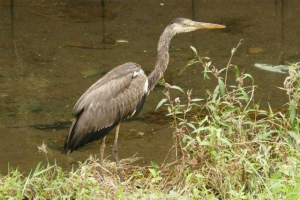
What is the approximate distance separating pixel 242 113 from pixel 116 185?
1.28 metres

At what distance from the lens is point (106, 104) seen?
6.80 meters

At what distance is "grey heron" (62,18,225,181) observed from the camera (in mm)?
6594

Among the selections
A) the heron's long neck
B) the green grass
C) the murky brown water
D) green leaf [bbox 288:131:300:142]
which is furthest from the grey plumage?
green leaf [bbox 288:131:300:142]

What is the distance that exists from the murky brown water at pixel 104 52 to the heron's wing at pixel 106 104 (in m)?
0.79

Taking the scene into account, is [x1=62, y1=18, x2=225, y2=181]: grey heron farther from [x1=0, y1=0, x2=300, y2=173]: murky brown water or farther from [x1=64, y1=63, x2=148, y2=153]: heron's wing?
[x1=0, y1=0, x2=300, y2=173]: murky brown water

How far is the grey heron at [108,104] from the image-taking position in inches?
260

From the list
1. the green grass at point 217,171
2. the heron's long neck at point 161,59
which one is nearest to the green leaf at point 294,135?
the green grass at point 217,171

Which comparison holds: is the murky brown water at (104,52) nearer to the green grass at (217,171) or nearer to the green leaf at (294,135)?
the green grass at (217,171)

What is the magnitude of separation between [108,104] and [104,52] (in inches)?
137

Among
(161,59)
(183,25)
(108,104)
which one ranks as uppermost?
(183,25)

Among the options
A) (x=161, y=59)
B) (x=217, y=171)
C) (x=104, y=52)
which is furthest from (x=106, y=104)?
(x=104, y=52)

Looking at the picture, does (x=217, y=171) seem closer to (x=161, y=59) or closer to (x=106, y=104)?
(x=106, y=104)

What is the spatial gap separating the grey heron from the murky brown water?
2.57 feet

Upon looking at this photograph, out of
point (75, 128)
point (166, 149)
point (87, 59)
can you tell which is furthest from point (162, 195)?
point (87, 59)
